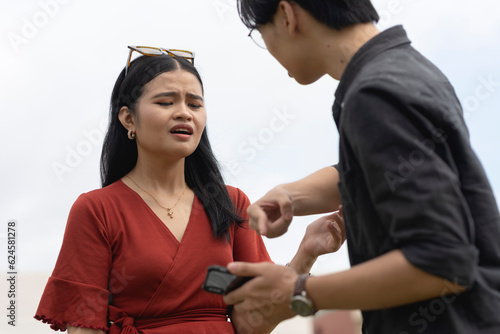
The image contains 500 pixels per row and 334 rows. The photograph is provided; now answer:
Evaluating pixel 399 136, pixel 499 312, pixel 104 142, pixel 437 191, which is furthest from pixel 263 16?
pixel 104 142

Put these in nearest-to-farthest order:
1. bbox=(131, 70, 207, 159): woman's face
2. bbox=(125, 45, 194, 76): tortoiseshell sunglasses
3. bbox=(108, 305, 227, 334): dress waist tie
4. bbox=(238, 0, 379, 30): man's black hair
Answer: bbox=(238, 0, 379, 30): man's black hair < bbox=(108, 305, 227, 334): dress waist tie < bbox=(131, 70, 207, 159): woman's face < bbox=(125, 45, 194, 76): tortoiseshell sunglasses

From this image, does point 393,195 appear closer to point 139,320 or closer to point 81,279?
point 139,320

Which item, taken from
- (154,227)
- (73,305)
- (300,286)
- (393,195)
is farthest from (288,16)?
(73,305)

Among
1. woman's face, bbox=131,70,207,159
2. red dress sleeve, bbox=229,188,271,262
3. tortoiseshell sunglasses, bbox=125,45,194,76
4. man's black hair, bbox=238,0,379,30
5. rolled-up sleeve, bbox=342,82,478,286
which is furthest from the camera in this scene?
tortoiseshell sunglasses, bbox=125,45,194,76

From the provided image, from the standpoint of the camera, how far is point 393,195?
5.07 feet

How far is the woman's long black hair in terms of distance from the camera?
122 inches

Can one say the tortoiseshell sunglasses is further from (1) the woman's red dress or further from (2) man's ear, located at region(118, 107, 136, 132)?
(1) the woman's red dress

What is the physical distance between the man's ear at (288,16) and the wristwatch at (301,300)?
2.49ft

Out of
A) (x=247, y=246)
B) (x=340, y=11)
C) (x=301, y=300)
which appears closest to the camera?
(x=301, y=300)

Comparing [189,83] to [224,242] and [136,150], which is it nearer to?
[136,150]

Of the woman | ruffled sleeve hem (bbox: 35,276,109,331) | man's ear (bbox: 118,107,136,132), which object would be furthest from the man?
man's ear (bbox: 118,107,136,132)

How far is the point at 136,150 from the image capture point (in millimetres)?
3258

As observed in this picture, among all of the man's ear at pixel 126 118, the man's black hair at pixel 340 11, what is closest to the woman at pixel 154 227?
the man's ear at pixel 126 118

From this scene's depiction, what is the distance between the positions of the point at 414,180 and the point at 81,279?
173 centimetres
